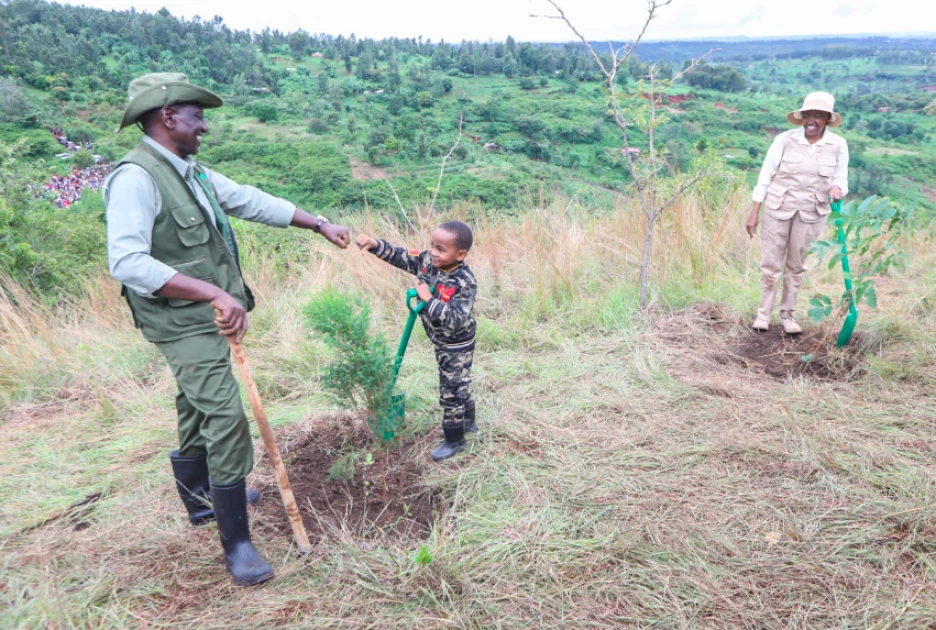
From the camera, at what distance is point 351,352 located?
8.13 feet

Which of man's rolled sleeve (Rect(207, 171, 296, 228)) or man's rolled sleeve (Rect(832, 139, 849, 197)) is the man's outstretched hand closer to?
man's rolled sleeve (Rect(207, 171, 296, 228))

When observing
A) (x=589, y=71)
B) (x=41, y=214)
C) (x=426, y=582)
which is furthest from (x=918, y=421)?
(x=589, y=71)

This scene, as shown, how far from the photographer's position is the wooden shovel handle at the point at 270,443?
2.02m

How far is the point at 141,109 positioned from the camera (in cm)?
202

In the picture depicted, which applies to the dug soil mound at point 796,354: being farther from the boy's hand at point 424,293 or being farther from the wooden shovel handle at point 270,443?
the wooden shovel handle at point 270,443

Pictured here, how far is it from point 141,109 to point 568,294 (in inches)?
152

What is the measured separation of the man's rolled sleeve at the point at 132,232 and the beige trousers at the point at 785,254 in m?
4.16

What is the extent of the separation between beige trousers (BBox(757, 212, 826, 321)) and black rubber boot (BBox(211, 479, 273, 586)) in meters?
4.04

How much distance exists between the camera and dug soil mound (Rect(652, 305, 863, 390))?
384 cm

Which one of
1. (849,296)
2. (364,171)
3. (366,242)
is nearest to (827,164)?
(849,296)

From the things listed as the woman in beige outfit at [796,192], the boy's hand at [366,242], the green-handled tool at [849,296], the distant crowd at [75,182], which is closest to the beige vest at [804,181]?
the woman in beige outfit at [796,192]

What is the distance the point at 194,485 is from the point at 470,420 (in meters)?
1.44

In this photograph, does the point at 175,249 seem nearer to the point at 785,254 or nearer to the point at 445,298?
the point at 445,298

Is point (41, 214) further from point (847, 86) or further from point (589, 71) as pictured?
point (847, 86)
